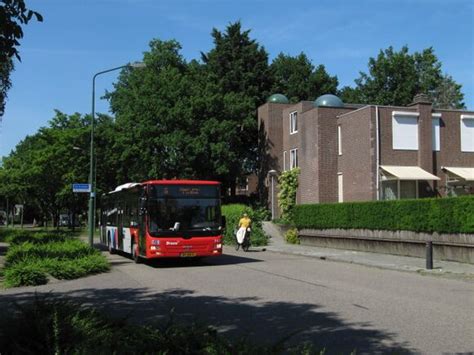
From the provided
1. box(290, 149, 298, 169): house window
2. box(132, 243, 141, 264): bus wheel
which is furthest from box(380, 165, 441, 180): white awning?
box(132, 243, 141, 264): bus wheel

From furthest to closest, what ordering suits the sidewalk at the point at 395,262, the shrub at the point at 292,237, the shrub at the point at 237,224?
the shrub at the point at 292,237, the shrub at the point at 237,224, the sidewalk at the point at 395,262

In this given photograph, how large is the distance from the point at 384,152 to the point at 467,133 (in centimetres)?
633

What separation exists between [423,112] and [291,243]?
1130 cm

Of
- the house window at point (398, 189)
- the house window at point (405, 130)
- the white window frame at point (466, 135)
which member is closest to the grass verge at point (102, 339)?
the house window at point (398, 189)

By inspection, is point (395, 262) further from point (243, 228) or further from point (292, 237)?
point (292, 237)

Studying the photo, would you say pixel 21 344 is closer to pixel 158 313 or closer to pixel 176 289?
pixel 158 313

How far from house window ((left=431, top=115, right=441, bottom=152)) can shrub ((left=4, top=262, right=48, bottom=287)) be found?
2639cm

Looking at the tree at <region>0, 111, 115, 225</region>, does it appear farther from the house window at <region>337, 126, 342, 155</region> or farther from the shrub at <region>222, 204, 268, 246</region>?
the house window at <region>337, 126, 342, 155</region>

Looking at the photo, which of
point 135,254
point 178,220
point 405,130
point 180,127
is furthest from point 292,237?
point 180,127

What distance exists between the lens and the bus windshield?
18.8m

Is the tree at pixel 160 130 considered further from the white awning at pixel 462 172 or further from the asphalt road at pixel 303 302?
the asphalt road at pixel 303 302

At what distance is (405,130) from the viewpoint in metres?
33.6

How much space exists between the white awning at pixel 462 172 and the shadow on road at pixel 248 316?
→ 82.4ft

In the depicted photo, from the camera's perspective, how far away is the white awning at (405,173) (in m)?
31.6
